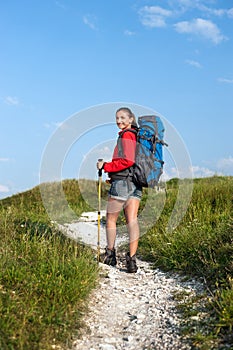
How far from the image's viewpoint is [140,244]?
9156mm

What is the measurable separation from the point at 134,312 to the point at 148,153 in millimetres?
2269

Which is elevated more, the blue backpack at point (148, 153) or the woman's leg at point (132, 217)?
the blue backpack at point (148, 153)

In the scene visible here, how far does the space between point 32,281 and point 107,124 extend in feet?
9.53

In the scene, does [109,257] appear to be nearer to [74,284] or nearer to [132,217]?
[132,217]

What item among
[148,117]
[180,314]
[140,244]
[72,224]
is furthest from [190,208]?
[180,314]

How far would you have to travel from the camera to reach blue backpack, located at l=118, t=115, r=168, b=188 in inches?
277

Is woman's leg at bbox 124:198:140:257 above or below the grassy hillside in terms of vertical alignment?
above

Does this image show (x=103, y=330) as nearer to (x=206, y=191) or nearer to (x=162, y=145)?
(x=162, y=145)

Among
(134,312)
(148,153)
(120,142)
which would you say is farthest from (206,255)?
(120,142)

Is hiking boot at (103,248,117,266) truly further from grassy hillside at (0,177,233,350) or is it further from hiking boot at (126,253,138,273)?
grassy hillside at (0,177,233,350)

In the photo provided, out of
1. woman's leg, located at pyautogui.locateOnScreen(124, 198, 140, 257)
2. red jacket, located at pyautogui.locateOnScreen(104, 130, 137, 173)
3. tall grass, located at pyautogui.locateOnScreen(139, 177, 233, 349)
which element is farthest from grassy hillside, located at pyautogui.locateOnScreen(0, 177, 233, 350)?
red jacket, located at pyautogui.locateOnScreen(104, 130, 137, 173)

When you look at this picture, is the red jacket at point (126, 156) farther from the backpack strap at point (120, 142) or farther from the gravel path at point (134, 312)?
the gravel path at point (134, 312)

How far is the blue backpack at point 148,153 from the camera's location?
23.1 feet

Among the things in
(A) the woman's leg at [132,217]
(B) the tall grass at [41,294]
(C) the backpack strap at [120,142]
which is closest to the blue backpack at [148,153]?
(C) the backpack strap at [120,142]
